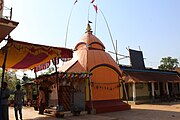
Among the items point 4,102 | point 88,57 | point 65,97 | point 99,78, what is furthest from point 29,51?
point 99,78

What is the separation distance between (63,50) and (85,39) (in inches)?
245

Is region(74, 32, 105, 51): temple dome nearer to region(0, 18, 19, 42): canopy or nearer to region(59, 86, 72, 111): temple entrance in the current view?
region(59, 86, 72, 111): temple entrance

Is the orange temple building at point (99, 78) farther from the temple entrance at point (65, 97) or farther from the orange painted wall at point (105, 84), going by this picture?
the temple entrance at point (65, 97)

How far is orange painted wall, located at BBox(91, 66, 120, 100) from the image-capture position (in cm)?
1298

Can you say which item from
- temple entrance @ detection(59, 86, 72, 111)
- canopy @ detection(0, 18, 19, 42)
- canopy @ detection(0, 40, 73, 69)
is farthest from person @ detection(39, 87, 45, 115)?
canopy @ detection(0, 18, 19, 42)

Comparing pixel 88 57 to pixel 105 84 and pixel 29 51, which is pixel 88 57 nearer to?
pixel 105 84

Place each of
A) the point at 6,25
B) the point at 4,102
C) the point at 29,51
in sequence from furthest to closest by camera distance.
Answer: the point at 29,51
the point at 4,102
the point at 6,25

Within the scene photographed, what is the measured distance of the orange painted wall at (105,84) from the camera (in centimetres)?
1298

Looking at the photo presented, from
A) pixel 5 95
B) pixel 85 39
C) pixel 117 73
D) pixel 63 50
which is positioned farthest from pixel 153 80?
pixel 5 95

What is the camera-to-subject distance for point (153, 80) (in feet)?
66.4

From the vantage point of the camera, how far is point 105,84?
13.5m

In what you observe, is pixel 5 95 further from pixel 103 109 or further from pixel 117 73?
pixel 117 73

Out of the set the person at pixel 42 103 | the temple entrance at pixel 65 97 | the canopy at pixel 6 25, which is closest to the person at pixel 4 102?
the canopy at pixel 6 25

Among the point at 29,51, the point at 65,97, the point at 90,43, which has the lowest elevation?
the point at 65,97
